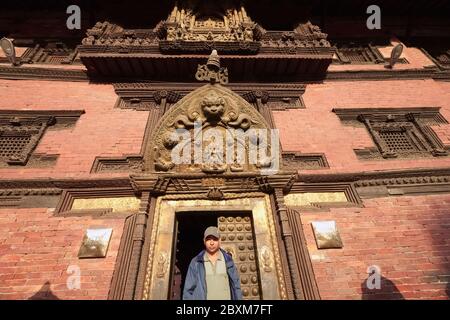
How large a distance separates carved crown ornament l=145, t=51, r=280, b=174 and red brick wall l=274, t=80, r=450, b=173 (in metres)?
0.66

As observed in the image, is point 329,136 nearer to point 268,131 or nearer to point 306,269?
point 268,131

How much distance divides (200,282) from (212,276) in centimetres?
18

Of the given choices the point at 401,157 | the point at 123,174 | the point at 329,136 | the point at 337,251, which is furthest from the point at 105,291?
the point at 401,157

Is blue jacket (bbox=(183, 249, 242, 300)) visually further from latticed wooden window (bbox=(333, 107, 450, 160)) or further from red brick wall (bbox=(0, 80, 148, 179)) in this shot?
latticed wooden window (bbox=(333, 107, 450, 160))

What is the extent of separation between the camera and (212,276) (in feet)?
11.5

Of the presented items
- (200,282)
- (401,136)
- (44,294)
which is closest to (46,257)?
(44,294)

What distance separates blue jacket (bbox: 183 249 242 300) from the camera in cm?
332

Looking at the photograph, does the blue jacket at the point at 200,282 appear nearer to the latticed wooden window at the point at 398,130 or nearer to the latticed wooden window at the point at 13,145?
the latticed wooden window at the point at 398,130

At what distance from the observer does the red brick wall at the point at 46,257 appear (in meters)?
3.47

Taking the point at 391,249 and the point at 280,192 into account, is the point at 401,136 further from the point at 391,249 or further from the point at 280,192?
the point at 280,192

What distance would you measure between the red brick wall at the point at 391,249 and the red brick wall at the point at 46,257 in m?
2.91

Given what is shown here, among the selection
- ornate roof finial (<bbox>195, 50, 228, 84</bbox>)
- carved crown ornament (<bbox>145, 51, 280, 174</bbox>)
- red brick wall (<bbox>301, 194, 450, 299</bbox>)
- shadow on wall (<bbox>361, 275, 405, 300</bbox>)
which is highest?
ornate roof finial (<bbox>195, 50, 228, 84</bbox>)

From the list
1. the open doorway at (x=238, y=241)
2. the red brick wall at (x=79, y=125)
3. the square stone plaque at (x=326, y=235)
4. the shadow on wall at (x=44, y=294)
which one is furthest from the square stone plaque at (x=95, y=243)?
the square stone plaque at (x=326, y=235)

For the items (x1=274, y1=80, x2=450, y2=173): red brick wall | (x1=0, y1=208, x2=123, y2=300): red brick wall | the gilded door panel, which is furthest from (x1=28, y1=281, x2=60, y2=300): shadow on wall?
(x1=274, y1=80, x2=450, y2=173): red brick wall
